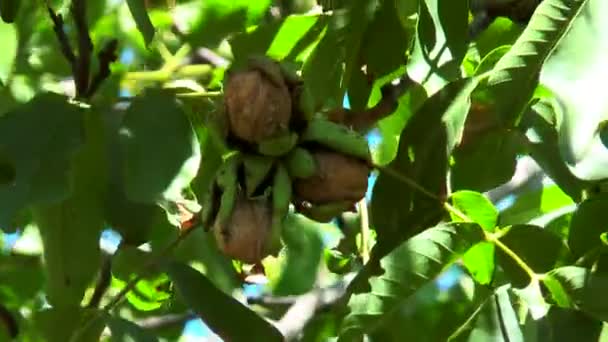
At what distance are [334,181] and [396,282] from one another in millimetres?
111

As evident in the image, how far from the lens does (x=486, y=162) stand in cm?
148

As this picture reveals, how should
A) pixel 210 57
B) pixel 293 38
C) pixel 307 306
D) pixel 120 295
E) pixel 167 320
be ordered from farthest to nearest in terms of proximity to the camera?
pixel 167 320 < pixel 307 306 < pixel 210 57 < pixel 293 38 < pixel 120 295

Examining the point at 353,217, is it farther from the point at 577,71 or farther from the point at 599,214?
the point at 577,71

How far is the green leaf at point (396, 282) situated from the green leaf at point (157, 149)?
221 mm

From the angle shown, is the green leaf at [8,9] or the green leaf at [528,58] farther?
the green leaf at [8,9]

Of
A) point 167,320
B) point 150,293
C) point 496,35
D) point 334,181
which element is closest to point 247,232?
point 334,181

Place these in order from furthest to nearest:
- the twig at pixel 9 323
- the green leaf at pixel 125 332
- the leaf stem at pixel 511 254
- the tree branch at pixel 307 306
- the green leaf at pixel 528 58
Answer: the tree branch at pixel 307 306 → the twig at pixel 9 323 → the green leaf at pixel 125 332 → the leaf stem at pixel 511 254 → the green leaf at pixel 528 58

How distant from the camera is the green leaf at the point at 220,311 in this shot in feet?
4.38

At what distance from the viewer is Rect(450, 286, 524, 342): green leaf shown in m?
1.21

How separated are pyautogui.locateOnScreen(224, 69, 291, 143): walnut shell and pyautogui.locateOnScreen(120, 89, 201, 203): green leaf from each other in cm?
10

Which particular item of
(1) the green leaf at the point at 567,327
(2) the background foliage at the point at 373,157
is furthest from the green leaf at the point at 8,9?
(1) the green leaf at the point at 567,327

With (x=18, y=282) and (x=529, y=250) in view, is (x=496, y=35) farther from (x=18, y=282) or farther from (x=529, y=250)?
(x=18, y=282)

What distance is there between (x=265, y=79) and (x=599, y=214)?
1.08 feet

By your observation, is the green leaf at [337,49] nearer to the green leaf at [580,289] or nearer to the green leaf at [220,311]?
the green leaf at [220,311]
